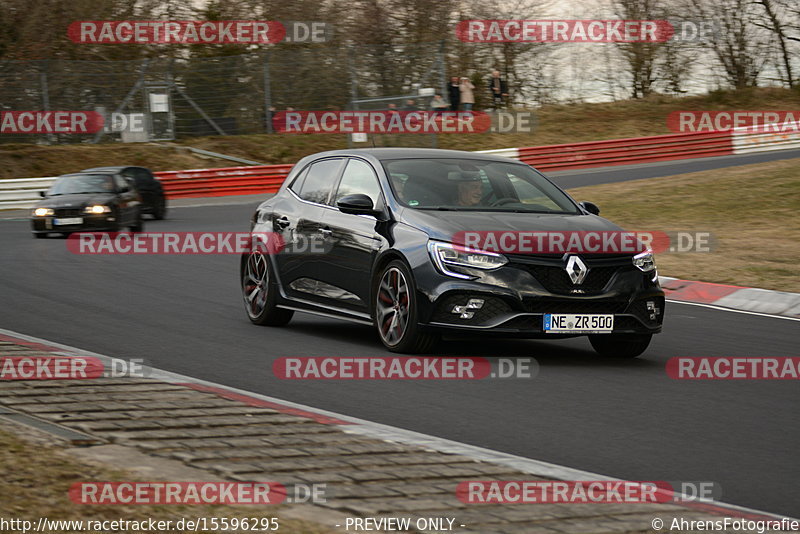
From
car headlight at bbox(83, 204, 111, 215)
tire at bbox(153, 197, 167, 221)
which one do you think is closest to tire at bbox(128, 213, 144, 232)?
car headlight at bbox(83, 204, 111, 215)

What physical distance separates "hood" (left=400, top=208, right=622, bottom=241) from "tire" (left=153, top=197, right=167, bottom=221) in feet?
62.0

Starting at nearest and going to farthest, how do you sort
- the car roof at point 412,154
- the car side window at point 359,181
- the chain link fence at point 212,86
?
the car side window at point 359,181
the car roof at point 412,154
the chain link fence at point 212,86

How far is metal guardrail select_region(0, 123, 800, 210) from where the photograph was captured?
34.5 meters

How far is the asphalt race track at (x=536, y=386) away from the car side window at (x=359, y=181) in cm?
127

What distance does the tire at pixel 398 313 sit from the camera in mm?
9602

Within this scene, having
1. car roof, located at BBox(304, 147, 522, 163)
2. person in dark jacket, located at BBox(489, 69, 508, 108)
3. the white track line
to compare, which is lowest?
the white track line

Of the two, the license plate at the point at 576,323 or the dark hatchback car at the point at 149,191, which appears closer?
the license plate at the point at 576,323

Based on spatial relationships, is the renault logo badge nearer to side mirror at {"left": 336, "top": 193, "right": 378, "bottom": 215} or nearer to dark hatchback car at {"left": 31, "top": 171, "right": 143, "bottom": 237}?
side mirror at {"left": 336, "top": 193, "right": 378, "bottom": 215}

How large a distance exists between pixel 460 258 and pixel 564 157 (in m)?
31.1
